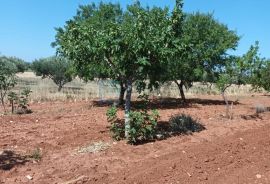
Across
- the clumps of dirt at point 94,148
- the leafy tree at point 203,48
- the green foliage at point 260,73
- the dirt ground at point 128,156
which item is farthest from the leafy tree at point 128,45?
the leafy tree at point 203,48

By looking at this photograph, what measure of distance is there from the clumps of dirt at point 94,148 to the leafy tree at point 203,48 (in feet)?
38.2

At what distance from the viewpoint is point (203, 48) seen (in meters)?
24.8

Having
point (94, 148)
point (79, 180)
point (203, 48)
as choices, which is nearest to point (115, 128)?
point (94, 148)

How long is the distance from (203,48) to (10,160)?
623 inches

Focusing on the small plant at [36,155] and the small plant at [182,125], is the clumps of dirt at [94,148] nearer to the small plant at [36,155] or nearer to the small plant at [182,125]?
the small plant at [36,155]

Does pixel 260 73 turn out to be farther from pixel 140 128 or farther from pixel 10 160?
pixel 10 160

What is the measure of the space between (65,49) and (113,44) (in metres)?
1.60

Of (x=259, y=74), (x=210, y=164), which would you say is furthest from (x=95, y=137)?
(x=259, y=74)

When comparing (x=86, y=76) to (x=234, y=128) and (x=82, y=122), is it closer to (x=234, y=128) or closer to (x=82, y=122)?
(x=82, y=122)

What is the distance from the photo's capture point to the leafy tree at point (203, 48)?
2459 cm

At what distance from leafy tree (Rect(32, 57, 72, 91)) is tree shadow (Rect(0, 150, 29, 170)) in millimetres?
29133

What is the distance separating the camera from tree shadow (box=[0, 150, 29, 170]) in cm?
1066

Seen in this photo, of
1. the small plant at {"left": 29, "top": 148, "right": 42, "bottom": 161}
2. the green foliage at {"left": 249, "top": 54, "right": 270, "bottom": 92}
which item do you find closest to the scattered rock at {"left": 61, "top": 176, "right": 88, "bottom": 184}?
the small plant at {"left": 29, "top": 148, "right": 42, "bottom": 161}

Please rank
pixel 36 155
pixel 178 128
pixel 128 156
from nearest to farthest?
pixel 36 155 < pixel 128 156 < pixel 178 128
